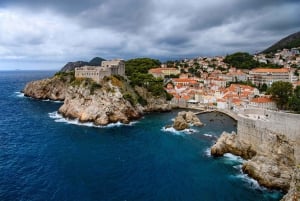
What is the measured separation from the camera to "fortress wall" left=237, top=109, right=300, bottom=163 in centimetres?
2702

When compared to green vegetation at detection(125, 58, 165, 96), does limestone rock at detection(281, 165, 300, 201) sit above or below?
below

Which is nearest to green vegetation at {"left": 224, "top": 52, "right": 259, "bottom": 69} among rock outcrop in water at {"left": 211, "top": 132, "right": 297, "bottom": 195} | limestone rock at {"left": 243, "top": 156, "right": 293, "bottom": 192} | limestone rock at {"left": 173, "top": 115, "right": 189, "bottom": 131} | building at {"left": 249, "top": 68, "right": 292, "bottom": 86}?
building at {"left": 249, "top": 68, "right": 292, "bottom": 86}

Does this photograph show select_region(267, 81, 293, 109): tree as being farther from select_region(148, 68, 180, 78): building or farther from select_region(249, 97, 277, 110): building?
select_region(148, 68, 180, 78): building

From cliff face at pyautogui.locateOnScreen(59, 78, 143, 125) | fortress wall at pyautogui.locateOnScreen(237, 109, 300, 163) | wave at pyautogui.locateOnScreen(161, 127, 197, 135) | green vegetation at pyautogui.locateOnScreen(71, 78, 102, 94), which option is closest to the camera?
fortress wall at pyautogui.locateOnScreen(237, 109, 300, 163)

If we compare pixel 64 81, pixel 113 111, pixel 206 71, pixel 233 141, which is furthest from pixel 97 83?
pixel 206 71

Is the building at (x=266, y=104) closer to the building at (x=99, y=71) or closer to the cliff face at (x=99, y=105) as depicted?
the cliff face at (x=99, y=105)

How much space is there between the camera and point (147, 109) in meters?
65.3

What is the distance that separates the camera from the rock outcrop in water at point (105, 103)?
53594 mm

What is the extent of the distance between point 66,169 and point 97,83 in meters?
31.4

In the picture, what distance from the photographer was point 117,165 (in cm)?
3194

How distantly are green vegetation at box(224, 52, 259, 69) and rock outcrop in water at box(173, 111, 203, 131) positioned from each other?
68579 mm

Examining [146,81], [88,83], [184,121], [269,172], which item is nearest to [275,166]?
[269,172]

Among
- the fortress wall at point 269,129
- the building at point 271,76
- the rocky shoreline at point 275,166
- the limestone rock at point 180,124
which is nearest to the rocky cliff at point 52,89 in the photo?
the limestone rock at point 180,124

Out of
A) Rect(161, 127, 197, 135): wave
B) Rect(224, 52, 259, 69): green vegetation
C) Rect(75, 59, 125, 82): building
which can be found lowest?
Rect(161, 127, 197, 135): wave
